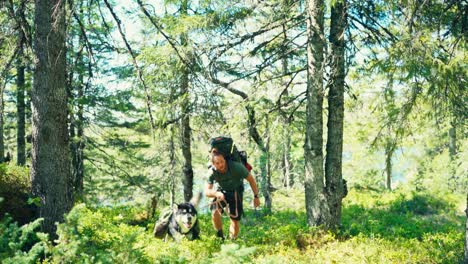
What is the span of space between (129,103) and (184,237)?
39.6 feet

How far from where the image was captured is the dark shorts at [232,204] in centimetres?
807

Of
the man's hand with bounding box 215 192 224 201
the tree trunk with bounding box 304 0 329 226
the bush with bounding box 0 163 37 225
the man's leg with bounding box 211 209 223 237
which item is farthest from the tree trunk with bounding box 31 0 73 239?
the tree trunk with bounding box 304 0 329 226

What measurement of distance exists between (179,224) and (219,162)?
4.71ft

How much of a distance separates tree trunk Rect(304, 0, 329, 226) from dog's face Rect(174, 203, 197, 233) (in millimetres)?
2465

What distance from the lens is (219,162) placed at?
298 inches

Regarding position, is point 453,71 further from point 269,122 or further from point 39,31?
point 39,31

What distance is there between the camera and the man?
7.74m

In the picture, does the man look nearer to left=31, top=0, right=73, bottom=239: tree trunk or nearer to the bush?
left=31, top=0, right=73, bottom=239: tree trunk

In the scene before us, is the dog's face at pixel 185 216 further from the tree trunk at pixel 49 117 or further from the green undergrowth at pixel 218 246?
the tree trunk at pixel 49 117

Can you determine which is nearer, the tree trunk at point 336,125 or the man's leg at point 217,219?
the man's leg at point 217,219

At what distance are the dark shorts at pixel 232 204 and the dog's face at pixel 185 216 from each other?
1.48 ft

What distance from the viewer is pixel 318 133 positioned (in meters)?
8.49

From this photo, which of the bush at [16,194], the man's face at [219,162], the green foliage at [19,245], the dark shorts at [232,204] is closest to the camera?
the green foliage at [19,245]

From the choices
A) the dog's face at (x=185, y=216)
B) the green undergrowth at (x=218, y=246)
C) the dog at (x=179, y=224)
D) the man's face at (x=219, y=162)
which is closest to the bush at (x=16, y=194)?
the green undergrowth at (x=218, y=246)
